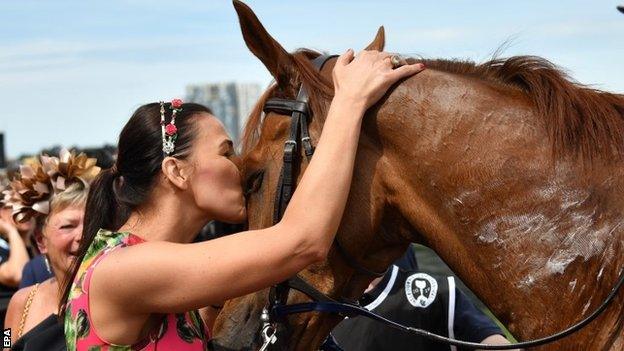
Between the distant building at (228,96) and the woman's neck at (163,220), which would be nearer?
the woman's neck at (163,220)

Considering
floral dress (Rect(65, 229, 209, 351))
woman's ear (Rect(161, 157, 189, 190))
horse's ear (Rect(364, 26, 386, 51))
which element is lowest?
floral dress (Rect(65, 229, 209, 351))

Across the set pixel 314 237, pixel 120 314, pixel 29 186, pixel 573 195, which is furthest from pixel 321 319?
pixel 29 186

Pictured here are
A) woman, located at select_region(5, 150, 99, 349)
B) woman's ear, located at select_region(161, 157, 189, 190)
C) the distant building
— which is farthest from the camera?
the distant building

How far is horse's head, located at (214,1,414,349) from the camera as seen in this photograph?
265cm

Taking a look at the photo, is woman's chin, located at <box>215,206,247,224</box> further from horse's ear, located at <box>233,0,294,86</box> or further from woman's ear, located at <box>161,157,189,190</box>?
horse's ear, located at <box>233,0,294,86</box>

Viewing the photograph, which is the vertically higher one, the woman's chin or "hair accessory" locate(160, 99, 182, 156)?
"hair accessory" locate(160, 99, 182, 156)

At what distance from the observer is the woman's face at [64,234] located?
447 centimetres

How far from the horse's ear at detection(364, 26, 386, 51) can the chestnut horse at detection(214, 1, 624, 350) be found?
0.80ft

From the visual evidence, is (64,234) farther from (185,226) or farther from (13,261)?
(13,261)

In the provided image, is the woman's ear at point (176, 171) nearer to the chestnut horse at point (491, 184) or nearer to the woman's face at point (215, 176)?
the woman's face at point (215, 176)

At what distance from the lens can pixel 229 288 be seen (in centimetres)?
244

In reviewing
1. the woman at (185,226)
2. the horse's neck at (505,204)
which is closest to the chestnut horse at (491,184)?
the horse's neck at (505,204)

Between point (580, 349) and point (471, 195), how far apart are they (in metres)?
0.49

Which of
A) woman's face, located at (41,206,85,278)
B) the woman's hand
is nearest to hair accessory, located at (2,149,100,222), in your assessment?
woman's face, located at (41,206,85,278)
